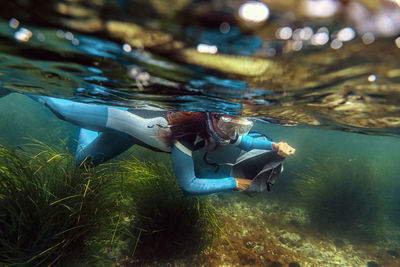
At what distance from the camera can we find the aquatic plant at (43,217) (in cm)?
283

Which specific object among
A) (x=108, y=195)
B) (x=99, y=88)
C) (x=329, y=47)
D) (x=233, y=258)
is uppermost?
(x=329, y=47)

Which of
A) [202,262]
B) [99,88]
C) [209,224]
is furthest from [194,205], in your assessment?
[99,88]

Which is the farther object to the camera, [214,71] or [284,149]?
[284,149]

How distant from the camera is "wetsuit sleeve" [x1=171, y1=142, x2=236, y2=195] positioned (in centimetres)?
375

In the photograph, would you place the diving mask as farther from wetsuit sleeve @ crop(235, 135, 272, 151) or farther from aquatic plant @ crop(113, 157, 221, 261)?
aquatic plant @ crop(113, 157, 221, 261)

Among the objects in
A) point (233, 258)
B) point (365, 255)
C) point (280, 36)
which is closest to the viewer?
point (280, 36)

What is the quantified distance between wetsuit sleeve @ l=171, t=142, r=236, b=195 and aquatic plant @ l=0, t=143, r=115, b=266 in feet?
5.05

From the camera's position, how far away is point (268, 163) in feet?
Result: 14.5

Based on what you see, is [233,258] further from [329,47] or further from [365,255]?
[365,255]

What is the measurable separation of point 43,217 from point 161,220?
2.21 m

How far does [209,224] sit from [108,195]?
2.49 meters

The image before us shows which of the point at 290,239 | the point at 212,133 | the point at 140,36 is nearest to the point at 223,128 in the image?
the point at 212,133

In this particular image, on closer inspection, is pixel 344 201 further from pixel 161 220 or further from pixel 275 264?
pixel 161 220

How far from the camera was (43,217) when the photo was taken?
2990 millimetres
